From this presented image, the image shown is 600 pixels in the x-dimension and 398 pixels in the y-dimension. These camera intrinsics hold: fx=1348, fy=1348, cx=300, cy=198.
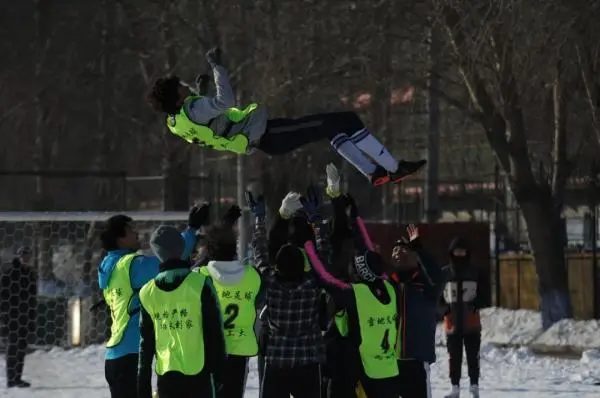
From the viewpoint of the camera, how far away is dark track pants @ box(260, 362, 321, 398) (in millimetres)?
9477

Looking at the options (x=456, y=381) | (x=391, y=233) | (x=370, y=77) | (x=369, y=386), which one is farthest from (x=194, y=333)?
(x=391, y=233)

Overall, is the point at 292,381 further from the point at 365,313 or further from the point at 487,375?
the point at 487,375

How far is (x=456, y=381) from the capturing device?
13836 mm

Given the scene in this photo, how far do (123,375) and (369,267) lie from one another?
188 centimetres

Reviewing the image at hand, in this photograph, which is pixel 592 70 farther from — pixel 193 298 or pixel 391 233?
pixel 193 298

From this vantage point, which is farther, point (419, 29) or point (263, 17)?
point (263, 17)

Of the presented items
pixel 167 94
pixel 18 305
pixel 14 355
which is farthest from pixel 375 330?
pixel 18 305

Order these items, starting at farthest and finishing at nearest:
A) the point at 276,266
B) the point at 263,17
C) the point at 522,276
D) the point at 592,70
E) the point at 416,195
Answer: the point at 416,195
the point at 522,276
the point at 263,17
the point at 592,70
the point at 276,266

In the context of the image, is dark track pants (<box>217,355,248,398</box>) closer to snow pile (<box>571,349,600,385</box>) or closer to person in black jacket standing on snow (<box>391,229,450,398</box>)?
person in black jacket standing on snow (<box>391,229,450,398</box>)

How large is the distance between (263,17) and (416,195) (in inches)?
347

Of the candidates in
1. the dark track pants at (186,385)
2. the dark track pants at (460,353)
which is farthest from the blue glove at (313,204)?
the dark track pants at (460,353)

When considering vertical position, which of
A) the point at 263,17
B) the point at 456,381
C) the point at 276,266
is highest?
the point at 263,17

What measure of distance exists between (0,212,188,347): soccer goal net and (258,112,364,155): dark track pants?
8.96m

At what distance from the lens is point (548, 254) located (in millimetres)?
22188
